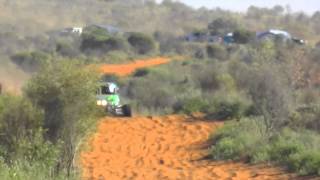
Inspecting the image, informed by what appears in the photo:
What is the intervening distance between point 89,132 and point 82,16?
323ft

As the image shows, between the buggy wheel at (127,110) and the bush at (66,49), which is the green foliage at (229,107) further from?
the bush at (66,49)

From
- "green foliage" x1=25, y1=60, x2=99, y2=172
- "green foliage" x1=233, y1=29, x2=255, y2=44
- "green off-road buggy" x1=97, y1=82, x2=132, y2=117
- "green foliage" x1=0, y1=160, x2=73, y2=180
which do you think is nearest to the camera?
"green foliage" x1=0, y1=160, x2=73, y2=180

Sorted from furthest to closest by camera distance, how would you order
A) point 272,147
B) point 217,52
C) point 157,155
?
point 217,52
point 157,155
point 272,147

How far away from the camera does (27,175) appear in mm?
10422

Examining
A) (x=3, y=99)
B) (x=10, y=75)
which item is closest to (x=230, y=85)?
(x=10, y=75)

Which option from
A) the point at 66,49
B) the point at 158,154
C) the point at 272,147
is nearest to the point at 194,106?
the point at 158,154

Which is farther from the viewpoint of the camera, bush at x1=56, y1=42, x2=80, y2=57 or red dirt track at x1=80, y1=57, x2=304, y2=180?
bush at x1=56, y1=42, x2=80, y2=57

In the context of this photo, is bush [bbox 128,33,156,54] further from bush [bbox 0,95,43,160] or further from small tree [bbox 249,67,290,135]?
bush [bbox 0,95,43,160]

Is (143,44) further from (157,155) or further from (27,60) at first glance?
(157,155)

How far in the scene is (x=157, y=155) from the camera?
19031 mm

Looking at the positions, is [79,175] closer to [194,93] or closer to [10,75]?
[194,93]

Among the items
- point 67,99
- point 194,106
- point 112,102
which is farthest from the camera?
point 194,106

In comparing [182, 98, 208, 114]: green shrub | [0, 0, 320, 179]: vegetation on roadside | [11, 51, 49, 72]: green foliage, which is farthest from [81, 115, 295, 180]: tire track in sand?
[11, 51, 49, 72]: green foliage

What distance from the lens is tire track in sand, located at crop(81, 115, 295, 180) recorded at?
51.2ft
